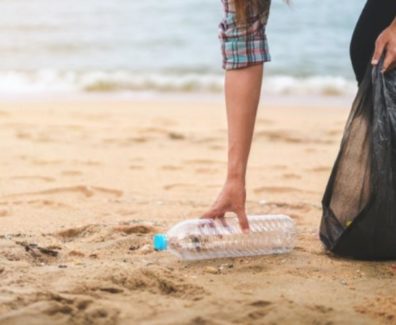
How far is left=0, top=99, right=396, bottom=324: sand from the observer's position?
2.23m

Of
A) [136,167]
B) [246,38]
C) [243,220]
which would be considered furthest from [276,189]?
[246,38]

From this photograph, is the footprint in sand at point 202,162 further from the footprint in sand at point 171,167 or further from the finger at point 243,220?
the finger at point 243,220

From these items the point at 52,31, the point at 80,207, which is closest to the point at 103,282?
the point at 80,207

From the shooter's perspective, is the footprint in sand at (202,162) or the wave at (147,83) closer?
the footprint in sand at (202,162)

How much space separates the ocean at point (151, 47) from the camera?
10.4 metres

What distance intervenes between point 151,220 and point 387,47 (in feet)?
4.60

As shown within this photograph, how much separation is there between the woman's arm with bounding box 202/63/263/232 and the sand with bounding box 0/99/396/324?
259 mm

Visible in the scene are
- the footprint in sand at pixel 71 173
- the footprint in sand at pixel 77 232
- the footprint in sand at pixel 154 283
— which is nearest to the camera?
the footprint in sand at pixel 154 283

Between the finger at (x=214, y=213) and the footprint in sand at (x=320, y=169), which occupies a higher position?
the finger at (x=214, y=213)

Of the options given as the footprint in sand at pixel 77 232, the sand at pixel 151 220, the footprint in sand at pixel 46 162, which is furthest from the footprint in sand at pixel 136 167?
the footprint in sand at pixel 77 232

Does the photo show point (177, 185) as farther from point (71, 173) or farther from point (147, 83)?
point (147, 83)

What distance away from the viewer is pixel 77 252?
2.93 meters

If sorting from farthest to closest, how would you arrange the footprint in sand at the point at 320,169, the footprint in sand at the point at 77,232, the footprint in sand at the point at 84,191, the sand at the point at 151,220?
1. the footprint in sand at the point at 320,169
2. the footprint in sand at the point at 84,191
3. the footprint in sand at the point at 77,232
4. the sand at the point at 151,220

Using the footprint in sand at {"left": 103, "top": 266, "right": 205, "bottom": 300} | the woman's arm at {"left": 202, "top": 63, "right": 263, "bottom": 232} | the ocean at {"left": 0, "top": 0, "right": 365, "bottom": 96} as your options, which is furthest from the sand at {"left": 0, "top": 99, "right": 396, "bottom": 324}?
the ocean at {"left": 0, "top": 0, "right": 365, "bottom": 96}
